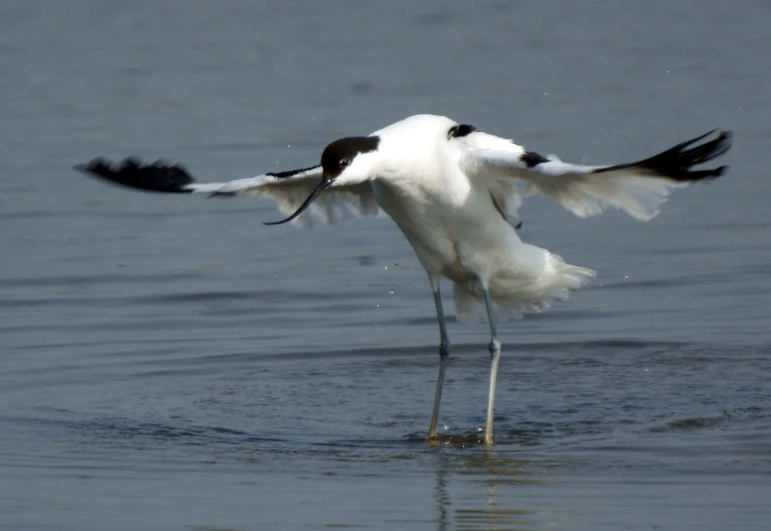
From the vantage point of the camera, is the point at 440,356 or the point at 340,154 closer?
the point at 340,154

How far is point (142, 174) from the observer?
896cm

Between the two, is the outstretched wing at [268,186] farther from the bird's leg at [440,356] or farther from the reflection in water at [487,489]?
the reflection in water at [487,489]

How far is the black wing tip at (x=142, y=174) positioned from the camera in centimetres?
882

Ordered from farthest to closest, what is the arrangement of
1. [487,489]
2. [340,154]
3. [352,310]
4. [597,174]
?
[352,310]
[340,154]
[597,174]
[487,489]

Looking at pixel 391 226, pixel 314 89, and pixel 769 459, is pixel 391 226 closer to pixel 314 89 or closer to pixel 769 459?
pixel 314 89

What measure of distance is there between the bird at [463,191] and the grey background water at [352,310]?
65cm

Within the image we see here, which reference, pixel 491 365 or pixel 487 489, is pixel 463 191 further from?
pixel 487 489

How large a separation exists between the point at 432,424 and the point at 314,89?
10.4 meters

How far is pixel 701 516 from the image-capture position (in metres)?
6.49

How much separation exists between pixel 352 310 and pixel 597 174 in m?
3.92

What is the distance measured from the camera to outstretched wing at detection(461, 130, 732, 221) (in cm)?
723

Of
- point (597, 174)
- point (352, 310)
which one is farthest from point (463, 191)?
point (352, 310)

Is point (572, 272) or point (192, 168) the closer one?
point (572, 272)

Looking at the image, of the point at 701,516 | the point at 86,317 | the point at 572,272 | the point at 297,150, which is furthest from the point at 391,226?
the point at 701,516
